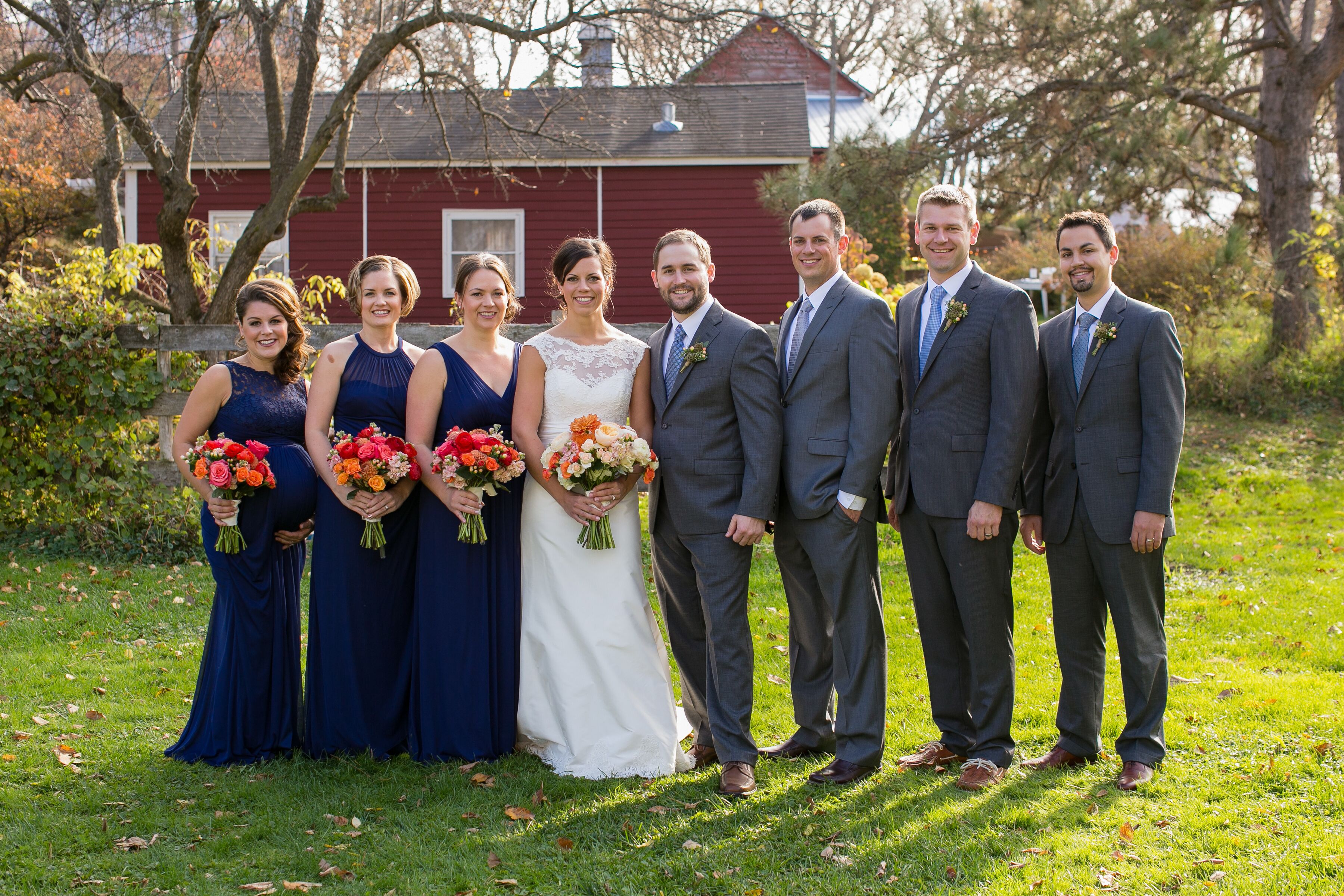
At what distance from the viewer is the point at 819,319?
4457 mm

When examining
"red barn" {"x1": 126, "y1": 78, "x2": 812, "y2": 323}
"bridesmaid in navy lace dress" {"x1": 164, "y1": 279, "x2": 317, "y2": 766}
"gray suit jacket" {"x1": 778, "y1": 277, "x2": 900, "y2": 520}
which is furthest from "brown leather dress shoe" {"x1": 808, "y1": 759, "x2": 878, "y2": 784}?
"red barn" {"x1": 126, "y1": 78, "x2": 812, "y2": 323}

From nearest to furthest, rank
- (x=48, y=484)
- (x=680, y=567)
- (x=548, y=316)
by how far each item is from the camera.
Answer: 1. (x=680, y=567)
2. (x=48, y=484)
3. (x=548, y=316)

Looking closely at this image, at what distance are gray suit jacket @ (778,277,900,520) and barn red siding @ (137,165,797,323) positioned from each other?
1359 cm

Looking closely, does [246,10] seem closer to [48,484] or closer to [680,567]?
[48,484]

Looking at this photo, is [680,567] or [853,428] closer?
[853,428]

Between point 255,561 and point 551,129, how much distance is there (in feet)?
50.0

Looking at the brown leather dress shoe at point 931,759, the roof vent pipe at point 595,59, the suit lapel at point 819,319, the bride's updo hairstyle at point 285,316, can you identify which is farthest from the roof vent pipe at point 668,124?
the brown leather dress shoe at point 931,759

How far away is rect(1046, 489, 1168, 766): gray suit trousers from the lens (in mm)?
4336

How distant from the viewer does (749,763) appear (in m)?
4.47

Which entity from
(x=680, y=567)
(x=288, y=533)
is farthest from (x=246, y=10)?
(x=680, y=567)

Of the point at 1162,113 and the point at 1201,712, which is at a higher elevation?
the point at 1162,113

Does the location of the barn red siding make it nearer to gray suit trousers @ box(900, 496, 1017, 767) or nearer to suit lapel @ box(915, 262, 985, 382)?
suit lapel @ box(915, 262, 985, 382)

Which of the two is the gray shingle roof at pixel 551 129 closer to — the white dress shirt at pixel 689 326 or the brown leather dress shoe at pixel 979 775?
the white dress shirt at pixel 689 326

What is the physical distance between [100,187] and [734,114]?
10662 millimetres
